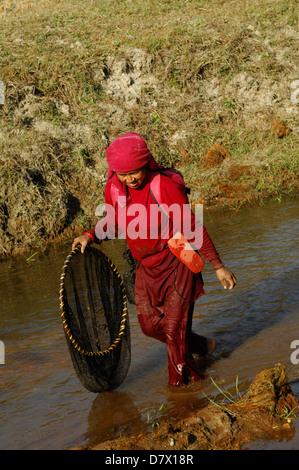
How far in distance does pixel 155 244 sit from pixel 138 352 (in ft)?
4.71

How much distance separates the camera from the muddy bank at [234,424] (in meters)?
3.03

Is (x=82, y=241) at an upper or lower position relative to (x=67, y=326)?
upper

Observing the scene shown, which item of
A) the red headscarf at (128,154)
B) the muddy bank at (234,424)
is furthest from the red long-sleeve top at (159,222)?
the muddy bank at (234,424)

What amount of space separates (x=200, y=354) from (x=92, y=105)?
331 inches

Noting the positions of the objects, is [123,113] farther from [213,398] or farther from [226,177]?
[213,398]

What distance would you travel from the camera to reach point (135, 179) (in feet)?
11.6

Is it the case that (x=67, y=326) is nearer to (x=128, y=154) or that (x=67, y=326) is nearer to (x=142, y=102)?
(x=128, y=154)

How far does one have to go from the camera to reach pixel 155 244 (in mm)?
3781


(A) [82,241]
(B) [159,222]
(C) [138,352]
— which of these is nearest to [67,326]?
(A) [82,241]

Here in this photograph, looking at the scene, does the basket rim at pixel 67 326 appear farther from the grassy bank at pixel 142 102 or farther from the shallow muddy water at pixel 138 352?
the grassy bank at pixel 142 102

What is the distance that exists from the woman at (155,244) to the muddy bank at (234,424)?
0.64 m

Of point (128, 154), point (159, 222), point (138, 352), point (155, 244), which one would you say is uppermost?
point (128, 154)

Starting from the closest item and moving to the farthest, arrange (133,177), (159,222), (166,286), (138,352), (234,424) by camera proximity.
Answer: (234,424)
(133,177)
(159,222)
(166,286)
(138,352)

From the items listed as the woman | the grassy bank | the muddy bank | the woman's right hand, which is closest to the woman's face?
the woman
